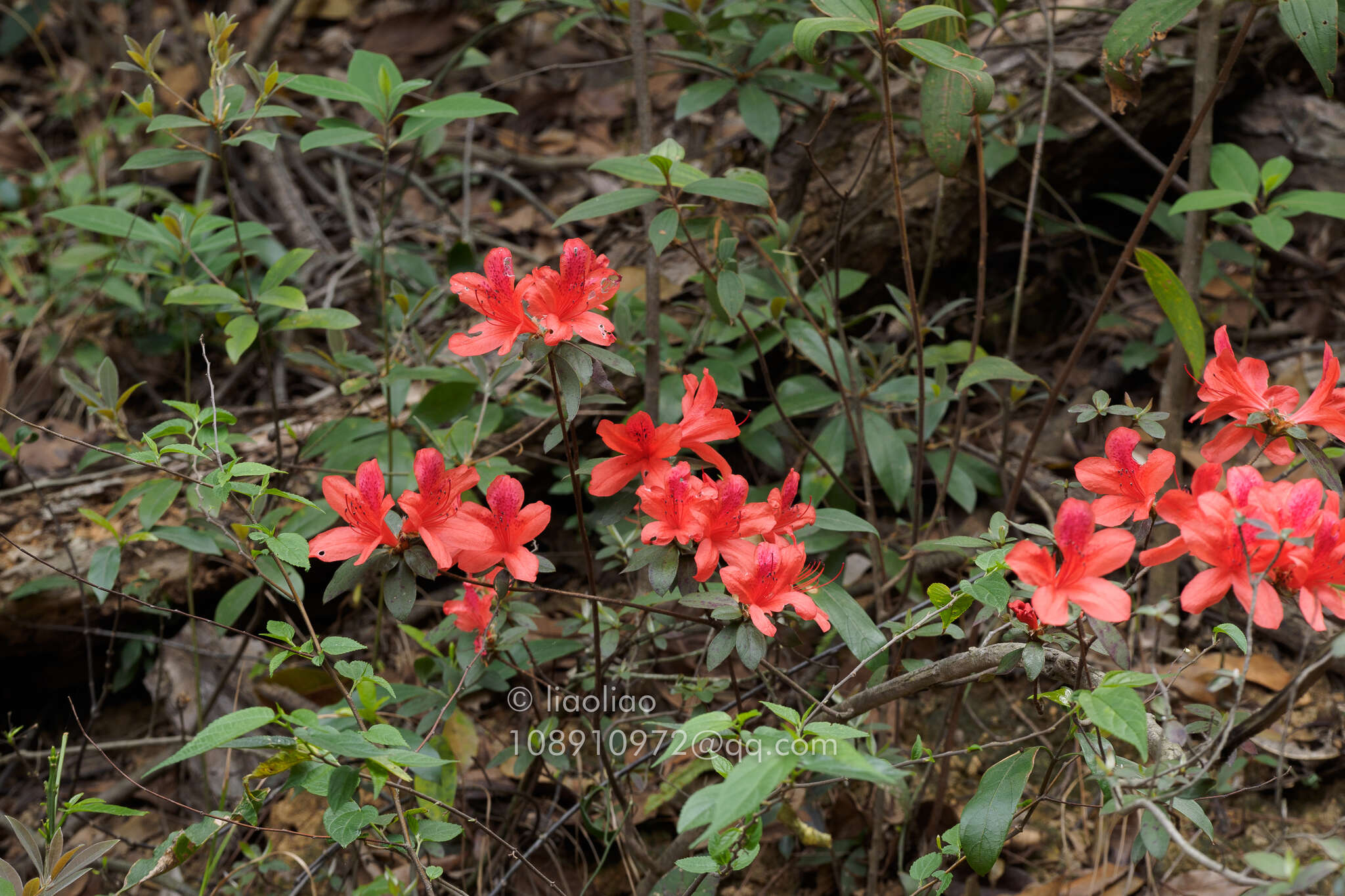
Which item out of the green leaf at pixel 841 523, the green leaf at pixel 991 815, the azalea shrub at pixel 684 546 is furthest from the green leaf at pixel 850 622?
the green leaf at pixel 991 815

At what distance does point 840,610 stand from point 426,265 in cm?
177

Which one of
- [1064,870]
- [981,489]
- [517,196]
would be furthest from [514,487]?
[517,196]

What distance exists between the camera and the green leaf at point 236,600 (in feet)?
6.06

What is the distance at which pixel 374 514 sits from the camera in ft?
3.76

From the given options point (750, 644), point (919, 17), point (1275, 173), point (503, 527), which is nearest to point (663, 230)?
point (919, 17)

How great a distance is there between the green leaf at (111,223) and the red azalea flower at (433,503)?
1.26 metres

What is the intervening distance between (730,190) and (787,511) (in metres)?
0.58

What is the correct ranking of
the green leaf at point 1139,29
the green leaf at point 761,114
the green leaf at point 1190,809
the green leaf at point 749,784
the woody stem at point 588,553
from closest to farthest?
the green leaf at point 749,784
the green leaf at point 1190,809
the woody stem at point 588,553
the green leaf at point 1139,29
the green leaf at point 761,114

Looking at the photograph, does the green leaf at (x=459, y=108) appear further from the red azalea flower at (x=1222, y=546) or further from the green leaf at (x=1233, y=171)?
the green leaf at (x=1233, y=171)

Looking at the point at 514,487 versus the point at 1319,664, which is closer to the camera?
the point at 1319,664

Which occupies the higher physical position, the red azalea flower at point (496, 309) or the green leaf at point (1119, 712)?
the red azalea flower at point (496, 309)

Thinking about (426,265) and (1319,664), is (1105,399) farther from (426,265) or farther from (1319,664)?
(426,265)

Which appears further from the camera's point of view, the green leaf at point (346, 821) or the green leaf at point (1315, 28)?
the green leaf at point (1315, 28)

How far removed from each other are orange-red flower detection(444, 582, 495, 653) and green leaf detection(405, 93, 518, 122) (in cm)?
84
